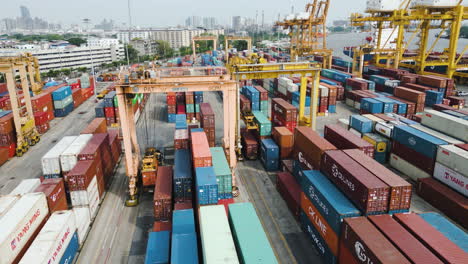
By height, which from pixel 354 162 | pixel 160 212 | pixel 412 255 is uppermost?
pixel 354 162

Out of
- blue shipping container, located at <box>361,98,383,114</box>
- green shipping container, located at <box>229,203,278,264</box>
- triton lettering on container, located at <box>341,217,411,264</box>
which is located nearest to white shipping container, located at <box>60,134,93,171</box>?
green shipping container, located at <box>229,203,278,264</box>

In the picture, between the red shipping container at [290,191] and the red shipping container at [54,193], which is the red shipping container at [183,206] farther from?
the red shipping container at [54,193]

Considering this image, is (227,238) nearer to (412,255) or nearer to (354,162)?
(412,255)

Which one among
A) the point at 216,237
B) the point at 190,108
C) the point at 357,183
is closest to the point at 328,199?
the point at 357,183

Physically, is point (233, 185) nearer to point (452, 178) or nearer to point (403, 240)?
point (403, 240)

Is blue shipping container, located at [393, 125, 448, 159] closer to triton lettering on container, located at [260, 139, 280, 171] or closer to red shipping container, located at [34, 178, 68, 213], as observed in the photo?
triton lettering on container, located at [260, 139, 280, 171]

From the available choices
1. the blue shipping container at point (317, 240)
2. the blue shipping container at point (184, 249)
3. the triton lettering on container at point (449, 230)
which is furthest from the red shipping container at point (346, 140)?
the blue shipping container at point (184, 249)

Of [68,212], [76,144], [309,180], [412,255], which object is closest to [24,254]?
[68,212]
